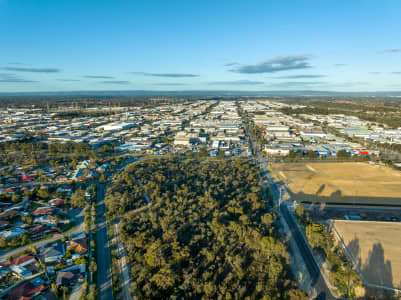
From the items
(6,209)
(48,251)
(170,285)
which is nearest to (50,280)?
(48,251)

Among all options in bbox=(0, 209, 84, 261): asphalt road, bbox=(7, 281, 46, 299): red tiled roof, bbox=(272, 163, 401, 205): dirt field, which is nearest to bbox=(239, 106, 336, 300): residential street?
bbox=(272, 163, 401, 205): dirt field

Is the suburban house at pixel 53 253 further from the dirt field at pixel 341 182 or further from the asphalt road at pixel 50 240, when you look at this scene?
the dirt field at pixel 341 182

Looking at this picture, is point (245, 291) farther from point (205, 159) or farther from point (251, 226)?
point (205, 159)

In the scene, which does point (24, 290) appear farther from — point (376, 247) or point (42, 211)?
point (376, 247)

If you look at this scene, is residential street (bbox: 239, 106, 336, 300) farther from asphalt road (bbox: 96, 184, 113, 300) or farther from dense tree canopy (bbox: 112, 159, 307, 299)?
asphalt road (bbox: 96, 184, 113, 300)

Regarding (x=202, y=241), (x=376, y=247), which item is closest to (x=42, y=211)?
(x=202, y=241)
